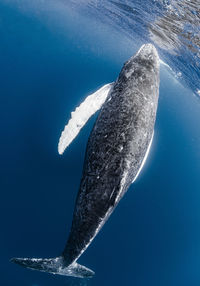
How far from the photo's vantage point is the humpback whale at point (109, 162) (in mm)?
3766

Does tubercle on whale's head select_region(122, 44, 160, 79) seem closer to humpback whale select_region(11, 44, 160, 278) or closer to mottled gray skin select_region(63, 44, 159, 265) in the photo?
humpback whale select_region(11, 44, 160, 278)

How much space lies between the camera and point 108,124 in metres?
4.56

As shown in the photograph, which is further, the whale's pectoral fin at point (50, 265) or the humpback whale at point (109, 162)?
the whale's pectoral fin at point (50, 265)

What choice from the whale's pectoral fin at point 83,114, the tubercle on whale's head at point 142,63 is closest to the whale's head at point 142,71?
the tubercle on whale's head at point 142,63

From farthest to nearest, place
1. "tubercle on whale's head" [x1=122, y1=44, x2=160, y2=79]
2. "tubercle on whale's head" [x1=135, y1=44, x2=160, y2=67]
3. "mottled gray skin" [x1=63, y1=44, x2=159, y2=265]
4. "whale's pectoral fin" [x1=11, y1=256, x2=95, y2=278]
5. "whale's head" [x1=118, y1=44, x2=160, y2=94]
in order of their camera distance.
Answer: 1. "tubercle on whale's head" [x1=135, y1=44, x2=160, y2=67]
2. "tubercle on whale's head" [x1=122, y1=44, x2=160, y2=79]
3. "whale's head" [x1=118, y1=44, x2=160, y2=94]
4. "whale's pectoral fin" [x1=11, y1=256, x2=95, y2=278]
5. "mottled gray skin" [x1=63, y1=44, x2=159, y2=265]

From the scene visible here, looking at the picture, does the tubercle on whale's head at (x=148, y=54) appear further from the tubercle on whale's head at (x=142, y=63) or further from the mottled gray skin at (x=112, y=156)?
the mottled gray skin at (x=112, y=156)

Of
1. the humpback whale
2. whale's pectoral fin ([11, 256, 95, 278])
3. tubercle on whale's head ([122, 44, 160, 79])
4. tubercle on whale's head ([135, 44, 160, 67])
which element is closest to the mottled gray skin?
the humpback whale

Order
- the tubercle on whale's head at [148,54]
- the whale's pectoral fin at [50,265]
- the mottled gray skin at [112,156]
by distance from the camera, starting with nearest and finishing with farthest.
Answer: the mottled gray skin at [112,156] → the whale's pectoral fin at [50,265] → the tubercle on whale's head at [148,54]

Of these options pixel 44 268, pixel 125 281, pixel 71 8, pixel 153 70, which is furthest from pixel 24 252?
pixel 71 8

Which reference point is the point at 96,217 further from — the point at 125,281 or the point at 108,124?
the point at 125,281

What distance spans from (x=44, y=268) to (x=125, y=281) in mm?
3151

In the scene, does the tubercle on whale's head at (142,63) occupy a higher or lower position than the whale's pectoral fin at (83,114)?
higher

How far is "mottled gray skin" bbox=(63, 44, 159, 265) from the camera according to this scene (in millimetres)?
3748

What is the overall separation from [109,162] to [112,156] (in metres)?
0.13
